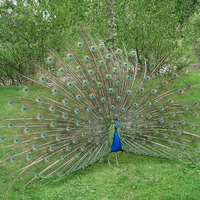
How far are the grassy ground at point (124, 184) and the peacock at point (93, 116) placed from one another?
0.22 meters

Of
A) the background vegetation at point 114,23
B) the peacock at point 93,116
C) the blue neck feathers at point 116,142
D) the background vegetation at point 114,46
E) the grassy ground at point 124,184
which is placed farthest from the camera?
the background vegetation at point 114,23

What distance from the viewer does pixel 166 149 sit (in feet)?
15.7

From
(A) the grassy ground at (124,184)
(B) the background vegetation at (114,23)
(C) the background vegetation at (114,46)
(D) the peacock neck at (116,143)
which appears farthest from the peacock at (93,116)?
(B) the background vegetation at (114,23)

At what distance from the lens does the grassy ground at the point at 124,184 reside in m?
3.79

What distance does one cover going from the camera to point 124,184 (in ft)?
13.6

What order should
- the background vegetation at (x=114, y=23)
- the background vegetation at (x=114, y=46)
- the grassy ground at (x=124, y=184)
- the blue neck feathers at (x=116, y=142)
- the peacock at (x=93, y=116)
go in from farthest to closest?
the background vegetation at (x=114, y=23), the blue neck feathers at (x=116, y=142), the peacock at (x=93, y=116), the background vegetation at (x=114, y=46), the grassy ground at (x=124, y=184)

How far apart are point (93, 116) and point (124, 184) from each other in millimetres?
1465

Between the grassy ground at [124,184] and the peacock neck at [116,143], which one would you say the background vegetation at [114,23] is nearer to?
the peacock neck at [116,143]

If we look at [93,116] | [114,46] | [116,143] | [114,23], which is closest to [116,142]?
[116,143]

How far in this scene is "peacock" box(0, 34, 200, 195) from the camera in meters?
4.53

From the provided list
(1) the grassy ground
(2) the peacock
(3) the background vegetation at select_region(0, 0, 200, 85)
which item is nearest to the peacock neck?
(2) the peacock

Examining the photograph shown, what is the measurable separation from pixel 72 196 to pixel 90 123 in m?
1.44

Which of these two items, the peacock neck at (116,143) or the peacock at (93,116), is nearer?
the peacock at (93,116)

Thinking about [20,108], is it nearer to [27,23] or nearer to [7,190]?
[7,190]
